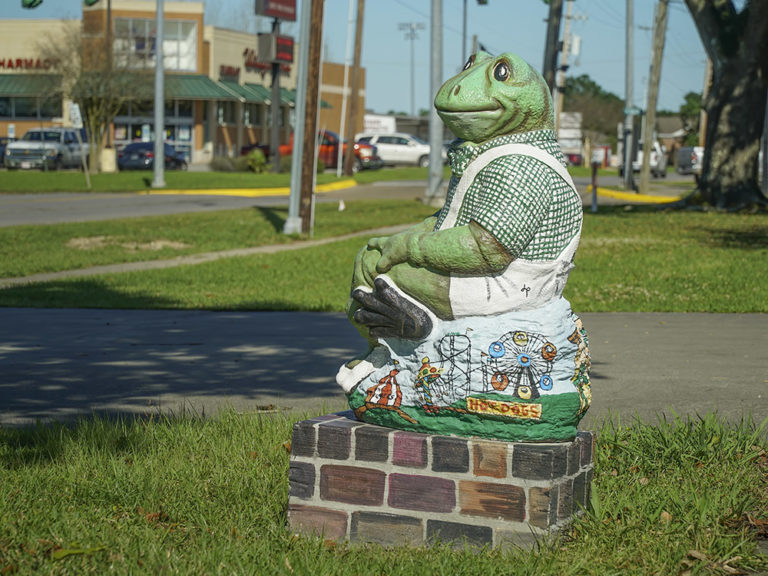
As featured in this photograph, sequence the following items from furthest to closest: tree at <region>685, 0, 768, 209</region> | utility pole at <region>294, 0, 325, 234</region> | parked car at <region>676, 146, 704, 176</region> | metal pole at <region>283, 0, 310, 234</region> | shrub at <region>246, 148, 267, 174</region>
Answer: parked car at <region>676, 146, 704, 176</region> < shrub at <region>246, 148, 267, 174</region> < tree at <region>685, 0, 768, 209</region> < utility pole at <region>294, 0, 325, 234</region> < metal pole at <region>283, 0, 310, 234</region>

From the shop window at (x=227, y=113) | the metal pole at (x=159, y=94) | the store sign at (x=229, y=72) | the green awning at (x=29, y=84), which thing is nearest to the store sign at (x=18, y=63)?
the green awning at (x=29, y=84)

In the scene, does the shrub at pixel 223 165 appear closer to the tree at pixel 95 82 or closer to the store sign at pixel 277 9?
the tree at pixel 95 82

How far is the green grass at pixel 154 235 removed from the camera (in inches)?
602

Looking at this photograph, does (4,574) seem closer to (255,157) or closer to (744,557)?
(744,557)

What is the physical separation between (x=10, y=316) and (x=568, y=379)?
7.96 m

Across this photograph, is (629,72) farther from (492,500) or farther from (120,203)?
(492,500)

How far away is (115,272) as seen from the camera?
14.0 metres

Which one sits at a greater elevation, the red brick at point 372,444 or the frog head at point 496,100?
the frog head at point 496,100

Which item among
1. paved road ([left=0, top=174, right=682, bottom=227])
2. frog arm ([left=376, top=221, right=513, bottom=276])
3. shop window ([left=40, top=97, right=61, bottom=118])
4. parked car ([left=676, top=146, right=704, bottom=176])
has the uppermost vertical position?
shop window ([left=40, top=97, right=61, bottom=118])

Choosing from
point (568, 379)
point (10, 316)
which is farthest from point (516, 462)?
point (10, 316)

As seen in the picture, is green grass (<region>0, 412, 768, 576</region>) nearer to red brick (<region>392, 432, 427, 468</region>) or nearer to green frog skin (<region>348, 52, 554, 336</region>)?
red brick (<region>392, 432, 427, 468</region>)

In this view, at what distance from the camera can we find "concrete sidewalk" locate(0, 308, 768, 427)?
6762 mm

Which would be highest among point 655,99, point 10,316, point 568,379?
point 655,99

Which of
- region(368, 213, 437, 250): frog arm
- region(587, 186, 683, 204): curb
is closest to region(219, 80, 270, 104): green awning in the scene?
region(587, 186, 683, 204): curb
